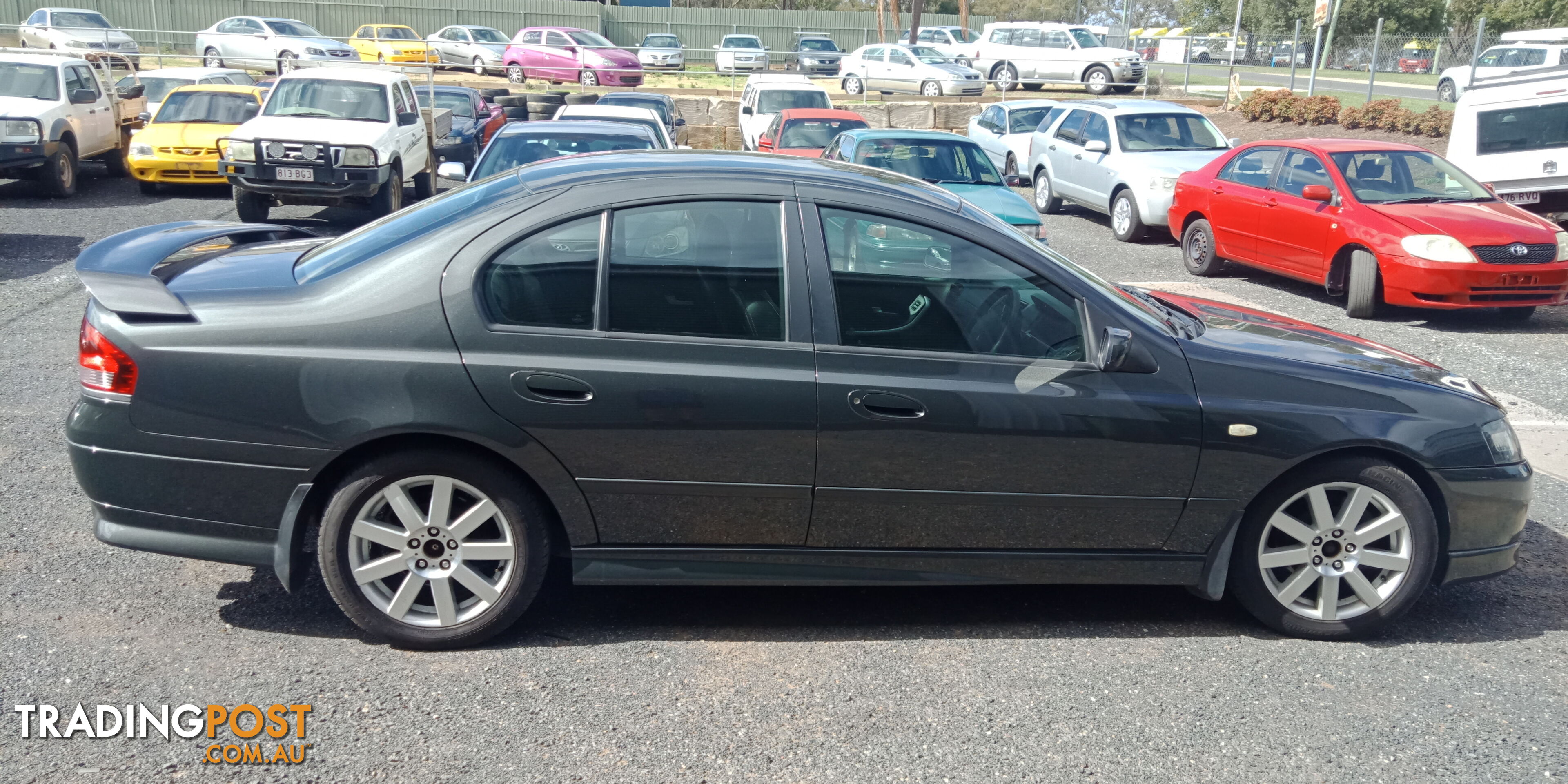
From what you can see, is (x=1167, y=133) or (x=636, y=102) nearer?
(x=1167, y=133)

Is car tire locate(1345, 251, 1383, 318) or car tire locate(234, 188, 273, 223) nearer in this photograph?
car tire locate(1345, 251, 1383, 318)

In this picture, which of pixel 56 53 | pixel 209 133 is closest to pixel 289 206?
pixel 209 133

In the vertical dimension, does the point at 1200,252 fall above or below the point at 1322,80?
below

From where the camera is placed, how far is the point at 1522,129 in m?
12.9

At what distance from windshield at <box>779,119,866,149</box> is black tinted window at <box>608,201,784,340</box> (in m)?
12.2

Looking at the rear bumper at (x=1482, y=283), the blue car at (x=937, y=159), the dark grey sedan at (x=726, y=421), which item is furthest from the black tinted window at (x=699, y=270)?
the blue car at (x=937, y=159)

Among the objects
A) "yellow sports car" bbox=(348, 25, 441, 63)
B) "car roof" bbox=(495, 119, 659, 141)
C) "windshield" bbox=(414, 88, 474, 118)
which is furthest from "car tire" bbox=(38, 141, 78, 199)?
"yellow sports car" bbox=(348, 25, 441, 63)

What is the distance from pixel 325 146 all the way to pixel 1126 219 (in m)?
9.51

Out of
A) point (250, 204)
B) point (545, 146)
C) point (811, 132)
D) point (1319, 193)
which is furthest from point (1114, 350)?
point (811, 132)

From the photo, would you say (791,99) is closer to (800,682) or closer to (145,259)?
(145,259)

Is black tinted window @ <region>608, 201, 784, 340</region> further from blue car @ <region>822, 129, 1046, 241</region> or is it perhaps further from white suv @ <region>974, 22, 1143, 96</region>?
white suv @ <region>974, 22, 1143, 96</region>

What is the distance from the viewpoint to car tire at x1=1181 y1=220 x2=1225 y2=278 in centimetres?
1216

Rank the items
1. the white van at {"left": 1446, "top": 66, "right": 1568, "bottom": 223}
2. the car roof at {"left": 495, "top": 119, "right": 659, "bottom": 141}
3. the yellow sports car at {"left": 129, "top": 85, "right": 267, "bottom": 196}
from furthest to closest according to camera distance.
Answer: the yellow sports car at {"left": 129, "top": 85, "right": 267, "bottom": 196}, the white van at {"left": 1446, "top": 66, "right": 1568, "bottom": 223}, the car roof at {"left": 495, "top": 119, "right": 659, "bottom": 141}

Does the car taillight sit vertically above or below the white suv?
below
